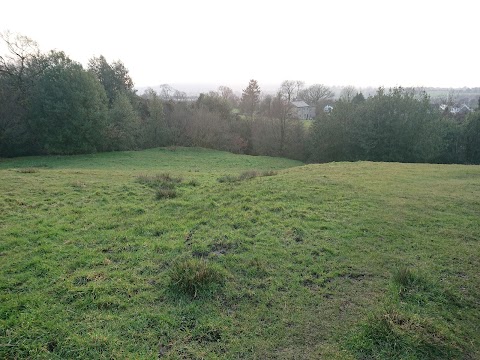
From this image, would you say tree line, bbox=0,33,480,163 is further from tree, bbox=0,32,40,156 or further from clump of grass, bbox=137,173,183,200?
clump of grass, bbox=137,173,183,200

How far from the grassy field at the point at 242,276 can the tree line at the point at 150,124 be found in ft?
70.0

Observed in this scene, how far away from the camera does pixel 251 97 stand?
2093 inches

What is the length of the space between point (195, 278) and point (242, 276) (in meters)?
0.94

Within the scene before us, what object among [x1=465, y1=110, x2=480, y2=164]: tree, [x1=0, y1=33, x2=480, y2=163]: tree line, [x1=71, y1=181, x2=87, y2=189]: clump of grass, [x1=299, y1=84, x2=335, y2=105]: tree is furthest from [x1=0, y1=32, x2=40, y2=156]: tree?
[x1=299, y1=84, x2=335, y2=105]: tree

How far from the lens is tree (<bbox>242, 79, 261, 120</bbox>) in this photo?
5309cm

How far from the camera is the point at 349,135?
3288 cm

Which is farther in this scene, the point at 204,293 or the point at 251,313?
the point at 204,293

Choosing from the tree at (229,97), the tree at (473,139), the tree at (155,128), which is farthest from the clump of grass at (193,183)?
the tree at (229,97)

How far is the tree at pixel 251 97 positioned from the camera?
53094 mm

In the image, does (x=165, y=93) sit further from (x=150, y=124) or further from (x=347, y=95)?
(x=347, y=95)

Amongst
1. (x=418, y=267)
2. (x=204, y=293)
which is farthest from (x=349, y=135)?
(x=204, y=293)

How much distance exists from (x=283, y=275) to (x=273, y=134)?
121 feet

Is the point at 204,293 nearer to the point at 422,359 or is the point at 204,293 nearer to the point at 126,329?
the point at 126,329

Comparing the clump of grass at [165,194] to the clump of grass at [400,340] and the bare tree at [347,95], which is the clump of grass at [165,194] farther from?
the bare tree at [347,95]
